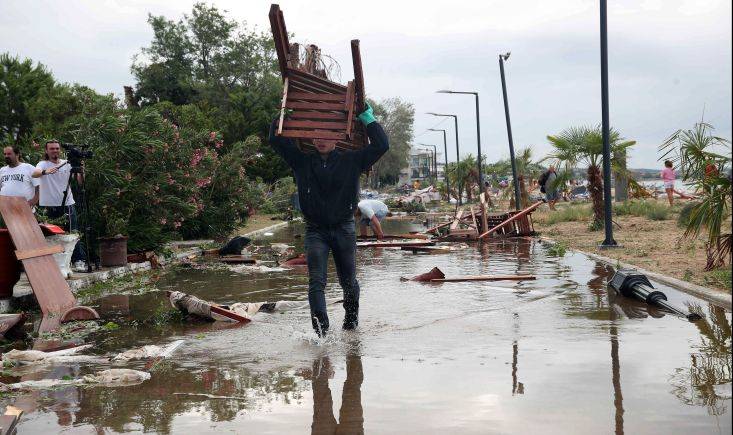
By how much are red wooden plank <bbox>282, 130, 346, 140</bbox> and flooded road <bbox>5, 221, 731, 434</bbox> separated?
1.82 meters

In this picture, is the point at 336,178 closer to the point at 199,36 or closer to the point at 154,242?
the point at 154,242

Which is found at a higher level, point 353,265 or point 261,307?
point 353,265

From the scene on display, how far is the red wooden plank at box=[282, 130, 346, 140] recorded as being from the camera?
738 centimetres

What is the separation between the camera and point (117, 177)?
1417 cm

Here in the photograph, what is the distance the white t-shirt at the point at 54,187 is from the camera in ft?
40.8

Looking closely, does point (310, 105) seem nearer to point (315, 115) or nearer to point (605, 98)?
point (315, 115)

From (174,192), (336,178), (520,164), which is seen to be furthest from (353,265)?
(520,164)

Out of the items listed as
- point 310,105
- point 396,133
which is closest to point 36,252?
point 310,105

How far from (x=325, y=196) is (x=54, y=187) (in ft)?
22.6

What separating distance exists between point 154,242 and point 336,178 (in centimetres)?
890

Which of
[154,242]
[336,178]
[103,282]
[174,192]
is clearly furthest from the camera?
[174,192]

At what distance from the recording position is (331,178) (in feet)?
23.8

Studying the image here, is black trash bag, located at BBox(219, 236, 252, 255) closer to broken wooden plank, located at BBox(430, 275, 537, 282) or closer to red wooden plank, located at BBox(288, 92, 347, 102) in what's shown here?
broken wooden plank, located at BBox(430, 275, 537, 282)

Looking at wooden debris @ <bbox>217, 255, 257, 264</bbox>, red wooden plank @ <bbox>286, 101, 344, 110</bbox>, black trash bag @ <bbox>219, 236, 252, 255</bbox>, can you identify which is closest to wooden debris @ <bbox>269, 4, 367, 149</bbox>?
red wooden plank @ <bbox>286, 101, 344, 110</bbox>
